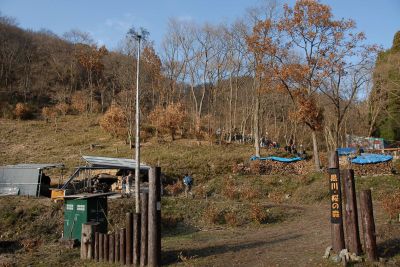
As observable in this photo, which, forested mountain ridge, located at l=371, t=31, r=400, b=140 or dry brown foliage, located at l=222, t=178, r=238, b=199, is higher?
forested mountain ridge, located at l=371, t=31, r=400, b=140

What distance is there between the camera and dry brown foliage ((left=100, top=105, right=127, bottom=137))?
39250 mm

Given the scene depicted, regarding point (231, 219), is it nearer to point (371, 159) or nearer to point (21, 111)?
point (371, 159)

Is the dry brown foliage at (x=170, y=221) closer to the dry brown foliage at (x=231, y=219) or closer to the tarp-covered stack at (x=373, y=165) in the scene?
the dry brown foliage at (x=231, y=219)

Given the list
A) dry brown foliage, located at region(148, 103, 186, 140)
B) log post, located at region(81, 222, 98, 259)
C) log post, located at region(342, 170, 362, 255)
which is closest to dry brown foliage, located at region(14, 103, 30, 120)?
dry brown foliage, located at region(148, 103, 186, 140)

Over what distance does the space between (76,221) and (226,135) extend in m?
31.3

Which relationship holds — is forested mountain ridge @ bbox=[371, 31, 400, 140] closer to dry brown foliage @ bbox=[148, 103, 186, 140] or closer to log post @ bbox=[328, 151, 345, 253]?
dry brown foliage @ bbox=[148, 103, 186, 140]

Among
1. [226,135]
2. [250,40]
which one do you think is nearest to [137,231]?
[250,40]

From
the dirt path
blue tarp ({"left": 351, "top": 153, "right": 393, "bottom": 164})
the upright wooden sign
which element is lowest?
the dirt path

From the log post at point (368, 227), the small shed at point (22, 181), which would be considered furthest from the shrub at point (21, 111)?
the log post at point (368, 227)

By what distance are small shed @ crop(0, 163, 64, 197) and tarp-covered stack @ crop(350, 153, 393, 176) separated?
1854cm

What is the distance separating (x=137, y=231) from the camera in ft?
35.2

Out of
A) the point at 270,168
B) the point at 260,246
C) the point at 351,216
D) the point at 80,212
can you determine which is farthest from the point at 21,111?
the point at 351,216

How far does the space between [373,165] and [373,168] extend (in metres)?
0.22

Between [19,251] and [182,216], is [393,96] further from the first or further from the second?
[19,251]
